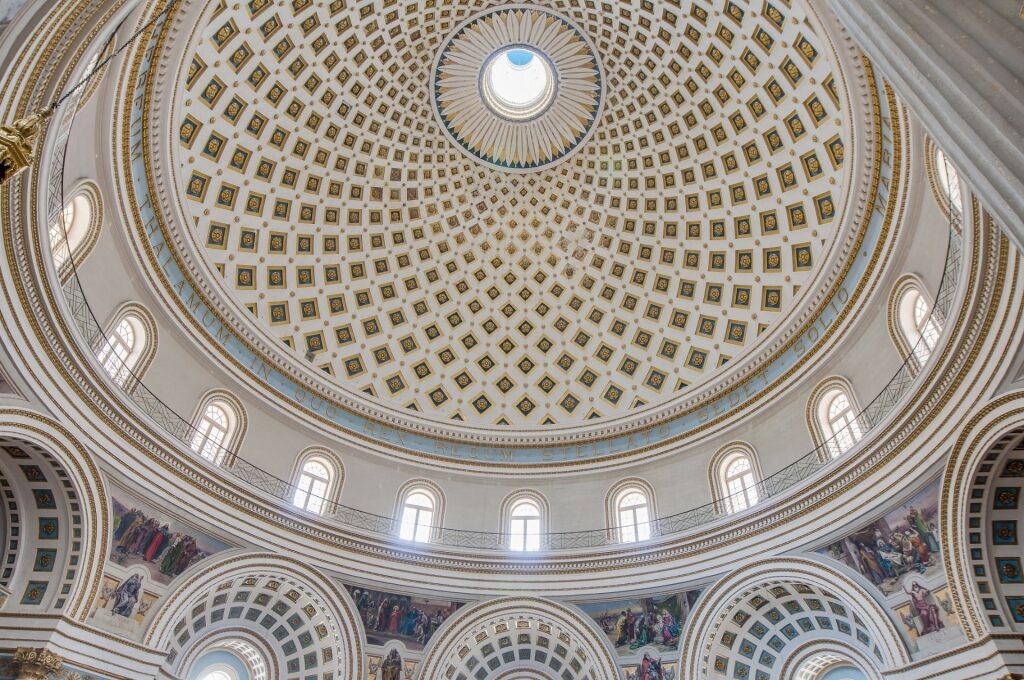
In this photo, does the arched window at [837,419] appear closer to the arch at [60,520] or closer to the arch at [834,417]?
the arch at [834,417]

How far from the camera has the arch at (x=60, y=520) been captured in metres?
14.2

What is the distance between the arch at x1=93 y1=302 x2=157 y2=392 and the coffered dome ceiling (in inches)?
150

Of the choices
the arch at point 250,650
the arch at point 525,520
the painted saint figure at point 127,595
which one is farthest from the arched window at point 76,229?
the arch at point 525,520

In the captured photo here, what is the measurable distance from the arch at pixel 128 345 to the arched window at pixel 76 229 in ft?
6.53

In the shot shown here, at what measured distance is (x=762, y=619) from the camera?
18.6m

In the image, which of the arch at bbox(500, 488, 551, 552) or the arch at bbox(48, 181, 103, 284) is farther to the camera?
the arch at bbox(500, 488, 551, 552)

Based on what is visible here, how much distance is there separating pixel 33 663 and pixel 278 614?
22.8 ft

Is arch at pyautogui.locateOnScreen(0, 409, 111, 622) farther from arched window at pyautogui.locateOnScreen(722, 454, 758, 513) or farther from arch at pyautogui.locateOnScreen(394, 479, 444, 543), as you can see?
arched window at pyautogui.locateOnScreen(722, 454, 758, 513)

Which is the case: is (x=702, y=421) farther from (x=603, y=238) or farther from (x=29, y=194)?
(x=29, y=194)

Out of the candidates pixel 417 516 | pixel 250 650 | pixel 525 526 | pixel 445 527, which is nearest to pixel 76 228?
pixel 250 650

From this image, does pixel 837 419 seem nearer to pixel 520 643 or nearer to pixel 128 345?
pixel 520 643

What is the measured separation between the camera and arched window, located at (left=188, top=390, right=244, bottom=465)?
19.6 metres

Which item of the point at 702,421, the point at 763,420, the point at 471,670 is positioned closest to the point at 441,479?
the point at 471,670

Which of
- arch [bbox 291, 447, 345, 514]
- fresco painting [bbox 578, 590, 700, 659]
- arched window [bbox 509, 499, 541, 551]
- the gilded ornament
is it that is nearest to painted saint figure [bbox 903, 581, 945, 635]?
fresco painting [bbox 578, 590, 700, 659]
